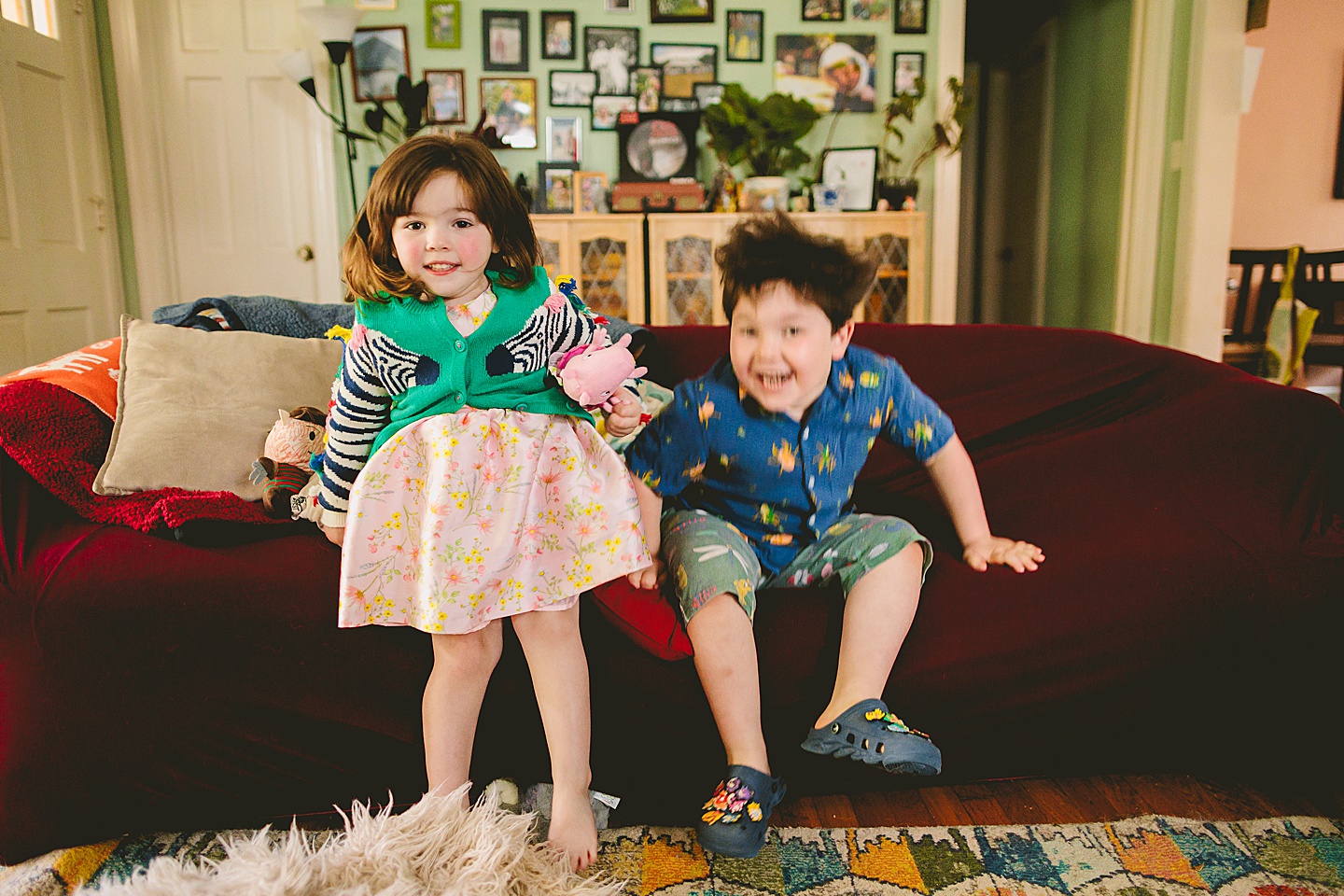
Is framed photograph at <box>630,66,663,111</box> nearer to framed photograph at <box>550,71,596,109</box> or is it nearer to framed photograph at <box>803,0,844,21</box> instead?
framed photograph at <box>550,71,596,109</box>

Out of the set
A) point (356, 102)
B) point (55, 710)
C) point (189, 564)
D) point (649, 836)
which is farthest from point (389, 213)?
point (356, 102)

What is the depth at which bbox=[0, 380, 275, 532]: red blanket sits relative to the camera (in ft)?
4.35

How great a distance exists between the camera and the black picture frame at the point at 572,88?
402cm

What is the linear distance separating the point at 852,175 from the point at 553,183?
1.42 m

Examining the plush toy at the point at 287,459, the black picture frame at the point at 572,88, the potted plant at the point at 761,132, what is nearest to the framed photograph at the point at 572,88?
the black picture frame at the point at 572,88

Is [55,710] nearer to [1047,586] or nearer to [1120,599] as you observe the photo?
[1047,586]

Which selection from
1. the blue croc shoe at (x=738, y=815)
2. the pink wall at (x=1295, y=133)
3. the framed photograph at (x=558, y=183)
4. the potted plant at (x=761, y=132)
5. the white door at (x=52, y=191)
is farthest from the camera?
the pink wall at (x=1295, y=133)

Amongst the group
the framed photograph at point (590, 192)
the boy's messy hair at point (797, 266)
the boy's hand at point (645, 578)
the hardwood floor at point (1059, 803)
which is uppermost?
the framed photograph at point (590, 192)

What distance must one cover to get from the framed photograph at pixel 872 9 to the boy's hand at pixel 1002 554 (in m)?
3.43

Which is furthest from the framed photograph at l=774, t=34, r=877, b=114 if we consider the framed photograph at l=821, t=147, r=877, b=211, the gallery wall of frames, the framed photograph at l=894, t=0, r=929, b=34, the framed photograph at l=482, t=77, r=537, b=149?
the framed photograph at l=482, t=77, r=537, b=149

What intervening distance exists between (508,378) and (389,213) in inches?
10.9

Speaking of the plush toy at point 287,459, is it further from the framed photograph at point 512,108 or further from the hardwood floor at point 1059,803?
the framed photograph at point 512,108

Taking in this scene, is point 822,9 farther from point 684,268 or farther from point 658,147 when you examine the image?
point 684,268

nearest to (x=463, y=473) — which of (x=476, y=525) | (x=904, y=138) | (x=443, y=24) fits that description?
(x=476, y=525)
